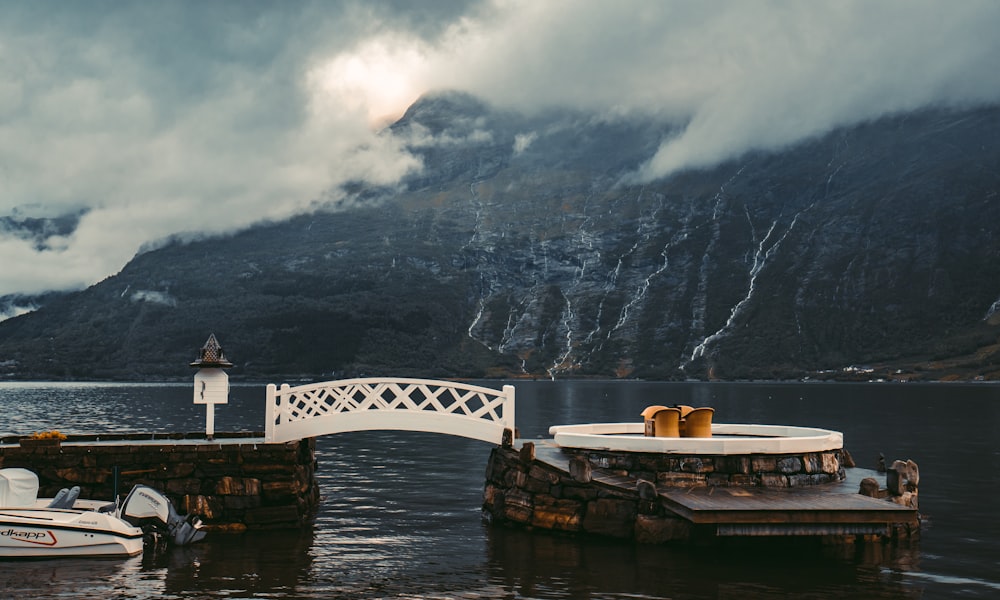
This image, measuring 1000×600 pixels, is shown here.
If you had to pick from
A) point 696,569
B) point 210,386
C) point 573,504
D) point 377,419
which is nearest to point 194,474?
point 210,386

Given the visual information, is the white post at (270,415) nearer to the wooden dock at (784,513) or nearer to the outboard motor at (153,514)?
the outboard motor at (153,514)

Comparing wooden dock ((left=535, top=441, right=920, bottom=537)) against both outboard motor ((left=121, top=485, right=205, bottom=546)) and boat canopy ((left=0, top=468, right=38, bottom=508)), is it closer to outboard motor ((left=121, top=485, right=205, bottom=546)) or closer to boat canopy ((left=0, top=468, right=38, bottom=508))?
outboard motor ((left=121, top=485, right=205, bottom=546))

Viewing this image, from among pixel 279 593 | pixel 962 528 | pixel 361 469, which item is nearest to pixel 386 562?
pixel 279 593

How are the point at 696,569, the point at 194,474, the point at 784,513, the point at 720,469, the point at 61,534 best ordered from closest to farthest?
the point at 784,513, the point at 696,569, the point at 61,534, the point at 720,469, the point at 194,474

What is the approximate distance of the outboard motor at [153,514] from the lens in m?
22.7

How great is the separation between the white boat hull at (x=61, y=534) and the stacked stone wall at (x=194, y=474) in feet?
9.27

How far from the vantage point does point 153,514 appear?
22.8 m

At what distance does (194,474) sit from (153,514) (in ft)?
7.08

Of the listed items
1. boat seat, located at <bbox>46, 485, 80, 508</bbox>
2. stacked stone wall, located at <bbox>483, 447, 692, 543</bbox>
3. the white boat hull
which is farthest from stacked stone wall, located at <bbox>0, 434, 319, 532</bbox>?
stacked stone wall, located at <bbox>483, 447, 692, 543</bbox>

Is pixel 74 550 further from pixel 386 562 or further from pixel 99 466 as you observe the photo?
pixel 386 562

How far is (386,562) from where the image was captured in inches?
832

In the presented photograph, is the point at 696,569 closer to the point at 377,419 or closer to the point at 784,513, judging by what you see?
the point at 784,513

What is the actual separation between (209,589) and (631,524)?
34.6ft

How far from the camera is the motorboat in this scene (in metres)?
20.7
